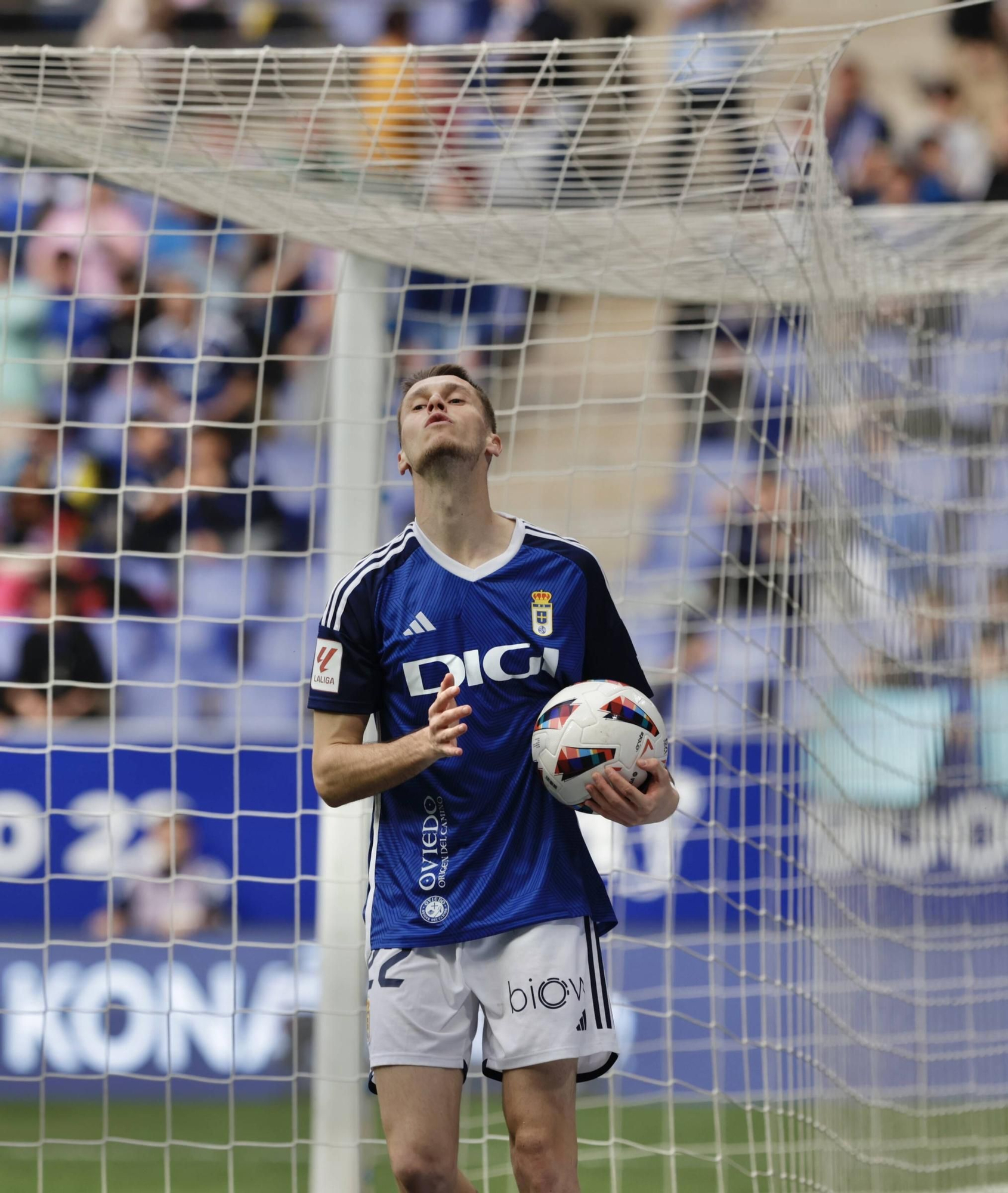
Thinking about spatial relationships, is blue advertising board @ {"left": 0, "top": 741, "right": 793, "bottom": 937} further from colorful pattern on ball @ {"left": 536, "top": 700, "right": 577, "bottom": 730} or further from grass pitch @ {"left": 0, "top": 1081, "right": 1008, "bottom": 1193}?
colorful pattern on ball @ {"left": 536, "top": 700, "right": 577, "bottom": 730}

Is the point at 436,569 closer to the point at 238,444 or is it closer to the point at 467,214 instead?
the point at 467,214

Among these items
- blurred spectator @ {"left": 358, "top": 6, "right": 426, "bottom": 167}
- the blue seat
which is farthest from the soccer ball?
blurred spectator @ {"left": 358, "top": 6, "right": 426, "bottom": 167}

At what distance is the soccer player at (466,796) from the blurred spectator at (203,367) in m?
5.27

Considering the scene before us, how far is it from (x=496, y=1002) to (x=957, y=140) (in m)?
8.43

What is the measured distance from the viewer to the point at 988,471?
21.5ft

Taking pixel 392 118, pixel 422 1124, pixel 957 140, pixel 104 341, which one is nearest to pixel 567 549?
pixel 422 1124

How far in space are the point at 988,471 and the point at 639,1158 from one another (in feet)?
10.8

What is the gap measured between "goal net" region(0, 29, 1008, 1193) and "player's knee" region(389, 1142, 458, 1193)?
49.6 inches

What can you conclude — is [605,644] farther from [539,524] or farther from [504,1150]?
[539,524]

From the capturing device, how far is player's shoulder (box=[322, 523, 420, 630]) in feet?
9.45

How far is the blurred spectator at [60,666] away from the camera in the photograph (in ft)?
24.6

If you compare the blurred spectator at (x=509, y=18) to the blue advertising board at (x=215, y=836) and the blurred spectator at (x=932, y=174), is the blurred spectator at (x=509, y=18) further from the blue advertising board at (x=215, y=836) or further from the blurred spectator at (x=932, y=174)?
the blue advertising board at (x=215, y=836)

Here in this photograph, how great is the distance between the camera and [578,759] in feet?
8.63

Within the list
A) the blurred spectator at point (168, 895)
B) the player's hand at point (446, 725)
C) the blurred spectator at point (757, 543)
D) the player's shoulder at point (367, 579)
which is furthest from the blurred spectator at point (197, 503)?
the player's hand at point (446, 725)
